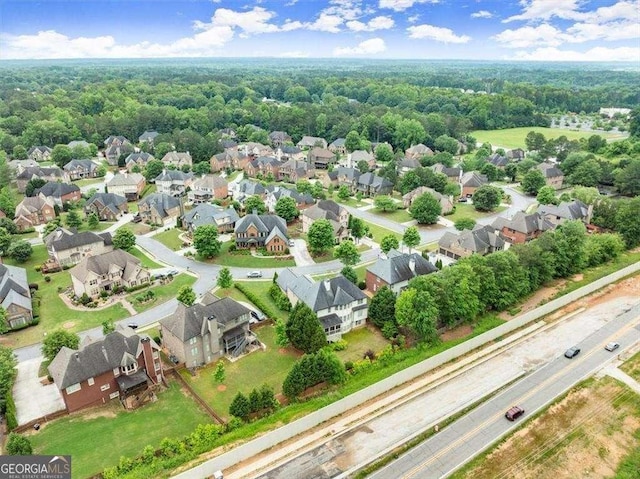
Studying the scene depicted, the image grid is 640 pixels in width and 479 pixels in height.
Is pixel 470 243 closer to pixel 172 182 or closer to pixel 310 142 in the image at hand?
pixel 172 182

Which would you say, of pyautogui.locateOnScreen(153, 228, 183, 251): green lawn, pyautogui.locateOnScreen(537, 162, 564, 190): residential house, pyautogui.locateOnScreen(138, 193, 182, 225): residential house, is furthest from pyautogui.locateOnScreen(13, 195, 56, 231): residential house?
pyautogui.locateOnScreen(537, 162, 564, 190): residential house

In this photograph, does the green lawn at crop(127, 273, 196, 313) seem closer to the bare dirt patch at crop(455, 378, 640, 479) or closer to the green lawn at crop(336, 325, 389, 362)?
the green lawn at crop(336, 325, 389, 362)

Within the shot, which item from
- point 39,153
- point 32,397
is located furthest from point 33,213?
point 32,397

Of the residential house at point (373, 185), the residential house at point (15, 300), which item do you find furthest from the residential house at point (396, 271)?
the residential house at point (373, 185)

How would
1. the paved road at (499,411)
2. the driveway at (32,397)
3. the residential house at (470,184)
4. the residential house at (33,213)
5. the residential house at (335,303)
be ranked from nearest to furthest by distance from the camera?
the paved road at (499,411) < the driveway at (32,397) < the residential house at (335,303) < the residential house at (33,213) < the residential house at (470,184)

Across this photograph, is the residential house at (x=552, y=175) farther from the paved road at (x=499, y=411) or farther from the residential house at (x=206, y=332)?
the residential house at (x=206, y=332)

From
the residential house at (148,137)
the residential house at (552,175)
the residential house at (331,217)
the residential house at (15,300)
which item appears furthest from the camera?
the residential house at (148,137)
